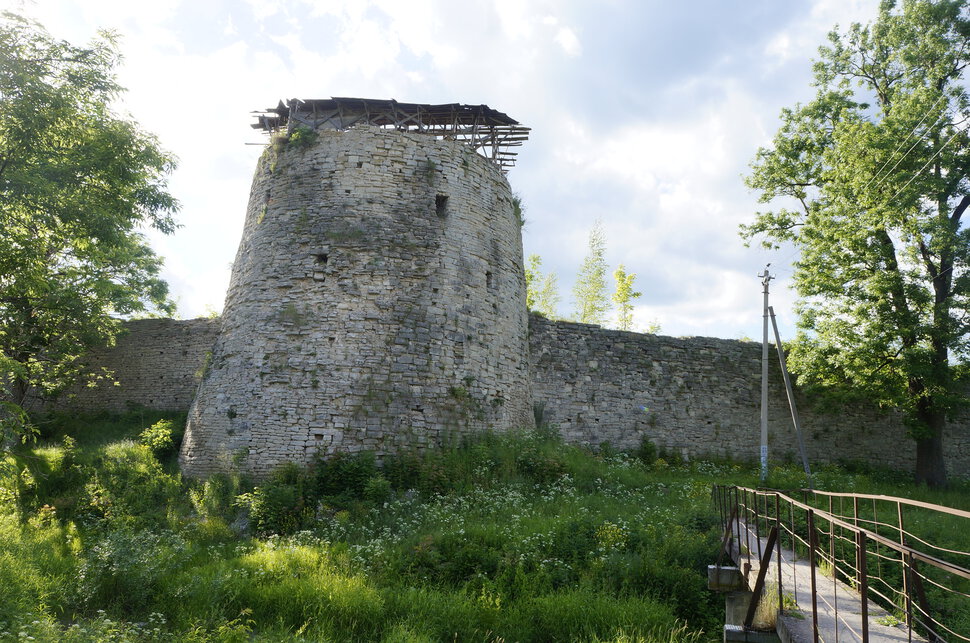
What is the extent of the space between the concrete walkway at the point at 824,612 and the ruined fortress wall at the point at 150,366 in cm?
1525

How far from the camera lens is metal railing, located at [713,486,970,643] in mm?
3607

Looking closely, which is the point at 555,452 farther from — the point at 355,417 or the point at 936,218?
the point at 936,218

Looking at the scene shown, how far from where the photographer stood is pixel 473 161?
1336 cm

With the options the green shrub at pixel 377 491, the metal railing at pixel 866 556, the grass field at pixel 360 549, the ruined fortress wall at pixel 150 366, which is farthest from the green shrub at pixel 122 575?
the ruined fortress wall at pixel 150 366

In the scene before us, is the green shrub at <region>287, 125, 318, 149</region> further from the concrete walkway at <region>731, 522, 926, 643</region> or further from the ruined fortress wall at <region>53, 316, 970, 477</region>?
the concrete walkway at <region>731, 522, 926, 643</region>

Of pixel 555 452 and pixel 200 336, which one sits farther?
pixel 200 336

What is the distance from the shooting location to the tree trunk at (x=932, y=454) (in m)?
14.9

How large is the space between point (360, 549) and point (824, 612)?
5.65 meters

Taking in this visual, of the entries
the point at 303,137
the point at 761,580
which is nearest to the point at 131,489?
the point at 303,137

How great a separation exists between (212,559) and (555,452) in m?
6.94

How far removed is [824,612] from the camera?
513cm

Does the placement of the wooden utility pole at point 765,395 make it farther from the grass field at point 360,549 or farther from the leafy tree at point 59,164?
the leafy tree at point 59,164

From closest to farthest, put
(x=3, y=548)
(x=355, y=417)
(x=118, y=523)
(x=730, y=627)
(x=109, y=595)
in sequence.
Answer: (x=730, y=627) → (x=109, y=595) → (x=3, y=548) → (x=118, y=523) → (x=355, y=417)

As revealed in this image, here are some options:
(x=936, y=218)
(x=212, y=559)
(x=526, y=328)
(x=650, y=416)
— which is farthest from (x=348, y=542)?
(x=936, y=218)
